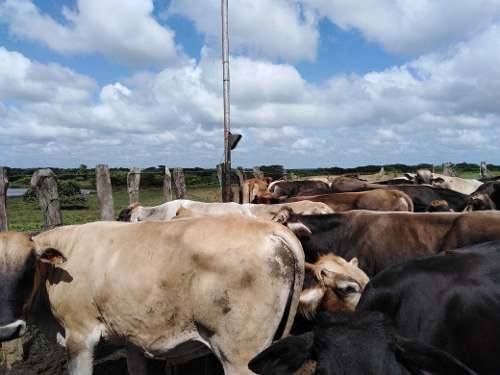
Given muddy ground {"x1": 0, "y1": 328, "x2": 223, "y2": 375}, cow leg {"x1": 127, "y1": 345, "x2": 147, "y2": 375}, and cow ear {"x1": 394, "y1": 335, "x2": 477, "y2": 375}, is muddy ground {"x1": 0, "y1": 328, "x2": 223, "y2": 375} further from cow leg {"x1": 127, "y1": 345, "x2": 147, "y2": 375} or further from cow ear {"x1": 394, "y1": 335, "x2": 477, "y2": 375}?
cow ear {"x1": 394, "y1": 335, "x2": 477, "y2": 375}

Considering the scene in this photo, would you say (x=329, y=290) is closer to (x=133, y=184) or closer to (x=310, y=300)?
(x=310, y=300)

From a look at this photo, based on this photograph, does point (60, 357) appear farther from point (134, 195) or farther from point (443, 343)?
point (443, 343)

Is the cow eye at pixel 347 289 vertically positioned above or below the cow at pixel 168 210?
below

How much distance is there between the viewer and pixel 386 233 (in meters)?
5.59

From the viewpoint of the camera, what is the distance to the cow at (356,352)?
196cm

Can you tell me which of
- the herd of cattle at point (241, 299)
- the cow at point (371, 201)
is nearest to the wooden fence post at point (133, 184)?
→ the cow at point (371, 201)

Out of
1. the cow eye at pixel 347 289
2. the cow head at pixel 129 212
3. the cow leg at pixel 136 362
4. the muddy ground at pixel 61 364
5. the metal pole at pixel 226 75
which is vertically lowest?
the muddy ground at pixel 61 364

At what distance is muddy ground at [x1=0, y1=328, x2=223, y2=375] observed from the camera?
5070mm

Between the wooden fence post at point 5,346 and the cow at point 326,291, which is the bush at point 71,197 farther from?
the cow at point 326,291

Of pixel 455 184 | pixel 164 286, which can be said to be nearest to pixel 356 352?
pixel 164 286

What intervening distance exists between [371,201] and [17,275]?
6687 mm

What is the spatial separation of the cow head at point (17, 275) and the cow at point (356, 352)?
216cm

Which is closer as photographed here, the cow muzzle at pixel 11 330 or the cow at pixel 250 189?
the cow muzzle at pixel 11 330

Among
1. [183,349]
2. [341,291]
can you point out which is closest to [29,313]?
[183,349]
